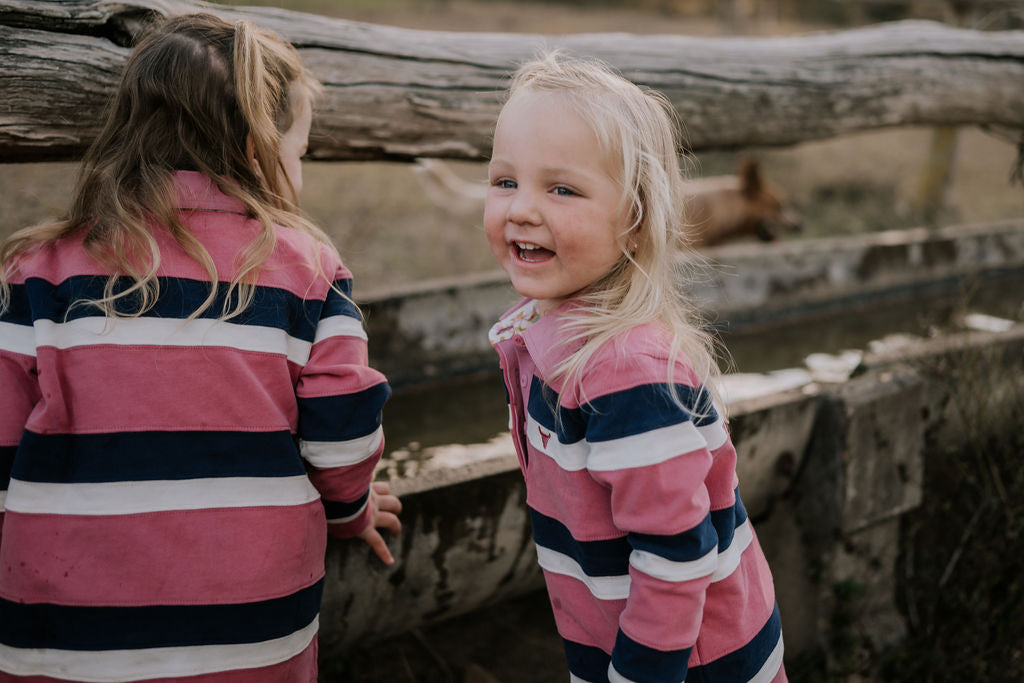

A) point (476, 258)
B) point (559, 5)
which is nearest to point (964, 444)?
point (476, 258)

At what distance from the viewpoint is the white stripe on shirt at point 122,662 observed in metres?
1.42

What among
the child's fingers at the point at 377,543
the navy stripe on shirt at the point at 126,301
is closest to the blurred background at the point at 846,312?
the navy stripe on shirt at the point at 126,301

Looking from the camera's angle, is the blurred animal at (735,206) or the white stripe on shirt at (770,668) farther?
the blurred animal at (735,206)

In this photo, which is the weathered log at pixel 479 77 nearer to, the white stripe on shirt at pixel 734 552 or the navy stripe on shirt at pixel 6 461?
the navy stripe on shirt at pixel 6 461

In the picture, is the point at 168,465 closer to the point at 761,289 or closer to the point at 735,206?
the point at 761,289

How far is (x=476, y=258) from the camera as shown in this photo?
19.8 ft

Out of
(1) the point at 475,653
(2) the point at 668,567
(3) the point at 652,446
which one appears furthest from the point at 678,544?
(1) the point at 475,653

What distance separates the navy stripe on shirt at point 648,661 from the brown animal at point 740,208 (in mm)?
4807

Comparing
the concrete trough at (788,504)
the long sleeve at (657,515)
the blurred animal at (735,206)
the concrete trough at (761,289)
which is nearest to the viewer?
the long sleeve at (657,515)

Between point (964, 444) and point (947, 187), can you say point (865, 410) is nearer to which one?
point (964, 444)

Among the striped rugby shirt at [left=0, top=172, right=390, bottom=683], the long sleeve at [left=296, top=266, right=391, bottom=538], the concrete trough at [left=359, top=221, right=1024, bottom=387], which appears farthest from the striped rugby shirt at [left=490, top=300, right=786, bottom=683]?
the concrete trough at [left=359, top=221, right=1024, bottom=387]

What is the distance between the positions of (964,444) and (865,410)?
64 cm

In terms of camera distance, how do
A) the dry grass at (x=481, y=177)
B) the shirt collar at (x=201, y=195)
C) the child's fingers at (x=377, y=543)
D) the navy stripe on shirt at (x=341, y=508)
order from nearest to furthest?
the shirt collar at (x=201, y=195)
the navy stripe on shirt at (x=341, y=508)
the child's fingers at (x=377, y=543)
the dry grass at (x=481, y=177)

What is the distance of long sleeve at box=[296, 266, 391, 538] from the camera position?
1.59 metres
